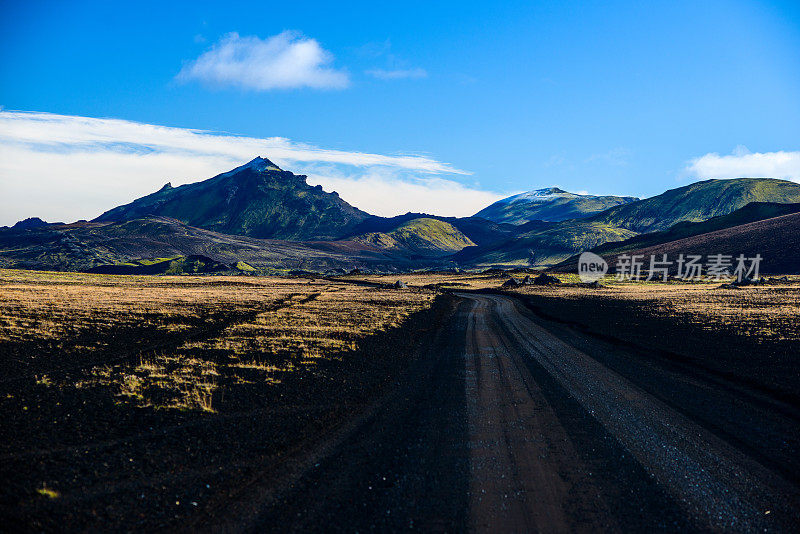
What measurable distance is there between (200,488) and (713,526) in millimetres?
8427

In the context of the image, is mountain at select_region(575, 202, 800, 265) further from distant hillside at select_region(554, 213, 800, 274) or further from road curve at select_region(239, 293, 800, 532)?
road curve at select_region(239, 293, 800, 532)

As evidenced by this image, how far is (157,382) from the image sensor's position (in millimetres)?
12977

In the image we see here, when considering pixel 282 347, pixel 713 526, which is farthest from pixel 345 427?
pixel 282 347

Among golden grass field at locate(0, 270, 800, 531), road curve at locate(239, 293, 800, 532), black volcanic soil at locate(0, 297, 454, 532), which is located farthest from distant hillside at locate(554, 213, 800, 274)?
black volcanic soil at locate(0, 297, 454, 532)

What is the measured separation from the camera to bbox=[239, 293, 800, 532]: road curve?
20.1ft

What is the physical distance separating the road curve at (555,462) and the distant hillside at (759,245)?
12436cm

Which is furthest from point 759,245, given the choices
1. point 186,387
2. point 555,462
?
point 186,387

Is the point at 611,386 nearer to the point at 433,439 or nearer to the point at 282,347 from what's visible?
the point at 433,439

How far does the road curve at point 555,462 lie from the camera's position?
6.12 metres

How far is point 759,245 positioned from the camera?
124438mm

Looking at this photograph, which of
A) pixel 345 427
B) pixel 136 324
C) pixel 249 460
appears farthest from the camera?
pixel 136 324

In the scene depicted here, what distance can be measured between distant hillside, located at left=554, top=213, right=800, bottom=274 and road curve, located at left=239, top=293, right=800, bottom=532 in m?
124

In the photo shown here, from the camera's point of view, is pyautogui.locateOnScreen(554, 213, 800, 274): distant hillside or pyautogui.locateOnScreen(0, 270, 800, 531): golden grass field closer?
pyautogui.locateOnScreen(0, 270, 800, 531): golden grass field

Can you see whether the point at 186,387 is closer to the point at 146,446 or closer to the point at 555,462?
the point at 146,446
